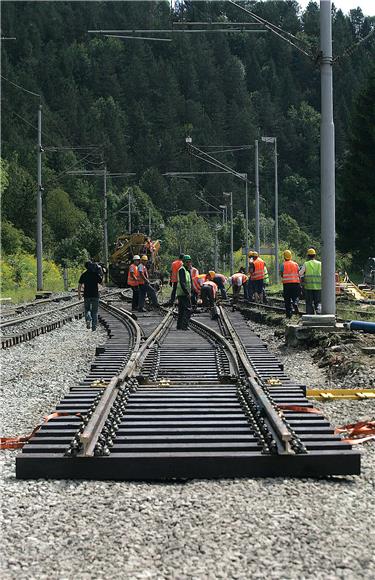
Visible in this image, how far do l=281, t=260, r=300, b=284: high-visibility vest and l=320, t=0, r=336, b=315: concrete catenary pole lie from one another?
4735 millimetres

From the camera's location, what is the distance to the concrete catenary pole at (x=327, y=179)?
14.7 m

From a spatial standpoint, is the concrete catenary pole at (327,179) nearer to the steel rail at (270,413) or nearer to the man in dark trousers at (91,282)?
the steel rail at (270,413)

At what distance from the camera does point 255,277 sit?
2608 cm

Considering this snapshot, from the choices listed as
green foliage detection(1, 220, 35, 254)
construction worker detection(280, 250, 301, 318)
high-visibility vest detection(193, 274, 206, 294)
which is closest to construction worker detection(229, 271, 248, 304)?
high-visibility vest detection(193, 274, 206, 294)

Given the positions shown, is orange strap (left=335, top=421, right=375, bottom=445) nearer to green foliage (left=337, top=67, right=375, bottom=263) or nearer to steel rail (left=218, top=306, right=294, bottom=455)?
steel rail (left=218, top=306, right=294, bottom=455)

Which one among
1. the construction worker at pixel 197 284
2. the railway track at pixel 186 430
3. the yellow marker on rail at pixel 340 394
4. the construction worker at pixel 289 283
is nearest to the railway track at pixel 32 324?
the construction worker at pixel 197 284

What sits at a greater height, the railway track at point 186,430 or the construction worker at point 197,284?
the construction worker at point 197,284

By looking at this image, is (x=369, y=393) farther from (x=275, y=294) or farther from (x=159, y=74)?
(x=159, y=74)

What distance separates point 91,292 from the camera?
18.5 m

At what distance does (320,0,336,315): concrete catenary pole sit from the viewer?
14695 millimetres

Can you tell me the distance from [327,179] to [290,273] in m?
5.32

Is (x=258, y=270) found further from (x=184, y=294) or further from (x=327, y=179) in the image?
(x=327, y=179)

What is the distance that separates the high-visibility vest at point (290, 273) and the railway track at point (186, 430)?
946 centimetres

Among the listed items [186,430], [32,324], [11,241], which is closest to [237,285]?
[32,324]
